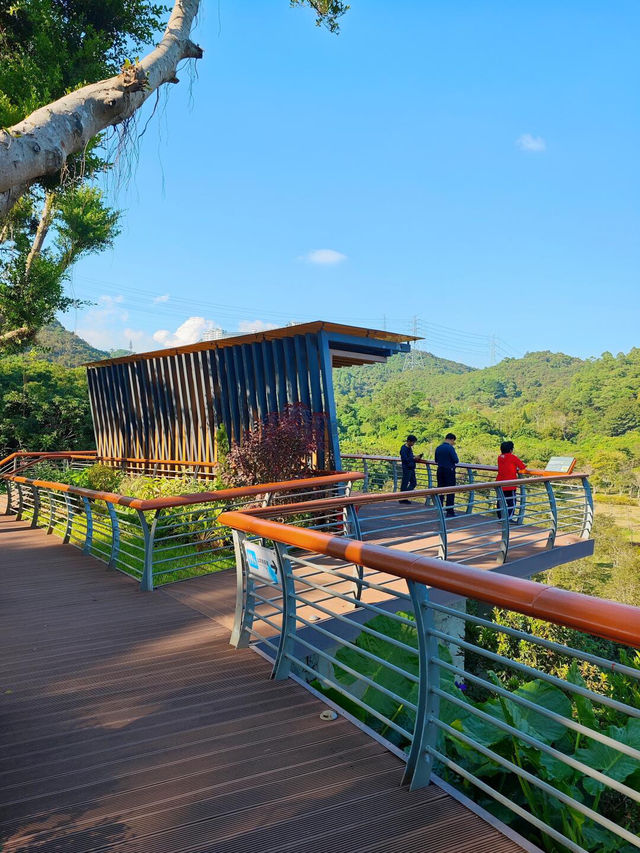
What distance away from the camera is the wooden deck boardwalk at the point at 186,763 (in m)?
2.32

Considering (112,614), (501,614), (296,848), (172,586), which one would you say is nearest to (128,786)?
(296,848)

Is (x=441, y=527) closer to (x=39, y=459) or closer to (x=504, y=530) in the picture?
(x=504, y=530)

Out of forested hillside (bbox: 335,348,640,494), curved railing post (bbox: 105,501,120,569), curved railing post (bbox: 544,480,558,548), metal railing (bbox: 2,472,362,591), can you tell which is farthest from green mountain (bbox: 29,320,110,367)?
curved railing post (bbox: 544,480,558,548)

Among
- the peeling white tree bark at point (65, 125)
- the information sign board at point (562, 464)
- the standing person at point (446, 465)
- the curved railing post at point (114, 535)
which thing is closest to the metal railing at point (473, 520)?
the information sign board at point (562, 464)

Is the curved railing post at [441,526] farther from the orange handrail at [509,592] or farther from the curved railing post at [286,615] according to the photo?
the orange handrail at [509,592]

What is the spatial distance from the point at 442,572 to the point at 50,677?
3.12 meters

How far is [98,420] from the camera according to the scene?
1725cm

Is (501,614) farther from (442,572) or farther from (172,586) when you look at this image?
(442,572)

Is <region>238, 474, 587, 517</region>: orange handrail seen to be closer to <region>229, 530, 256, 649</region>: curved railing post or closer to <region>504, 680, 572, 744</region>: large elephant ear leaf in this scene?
<region>229, 530, 256, 649</region>: curved railing post

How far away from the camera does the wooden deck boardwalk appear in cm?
232

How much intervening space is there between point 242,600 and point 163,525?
4.31m

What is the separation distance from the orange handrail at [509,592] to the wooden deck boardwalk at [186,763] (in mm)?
913

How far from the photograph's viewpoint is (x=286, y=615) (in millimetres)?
3805

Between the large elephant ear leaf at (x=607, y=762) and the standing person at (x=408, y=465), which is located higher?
the standing person at (x=408, y=465)
